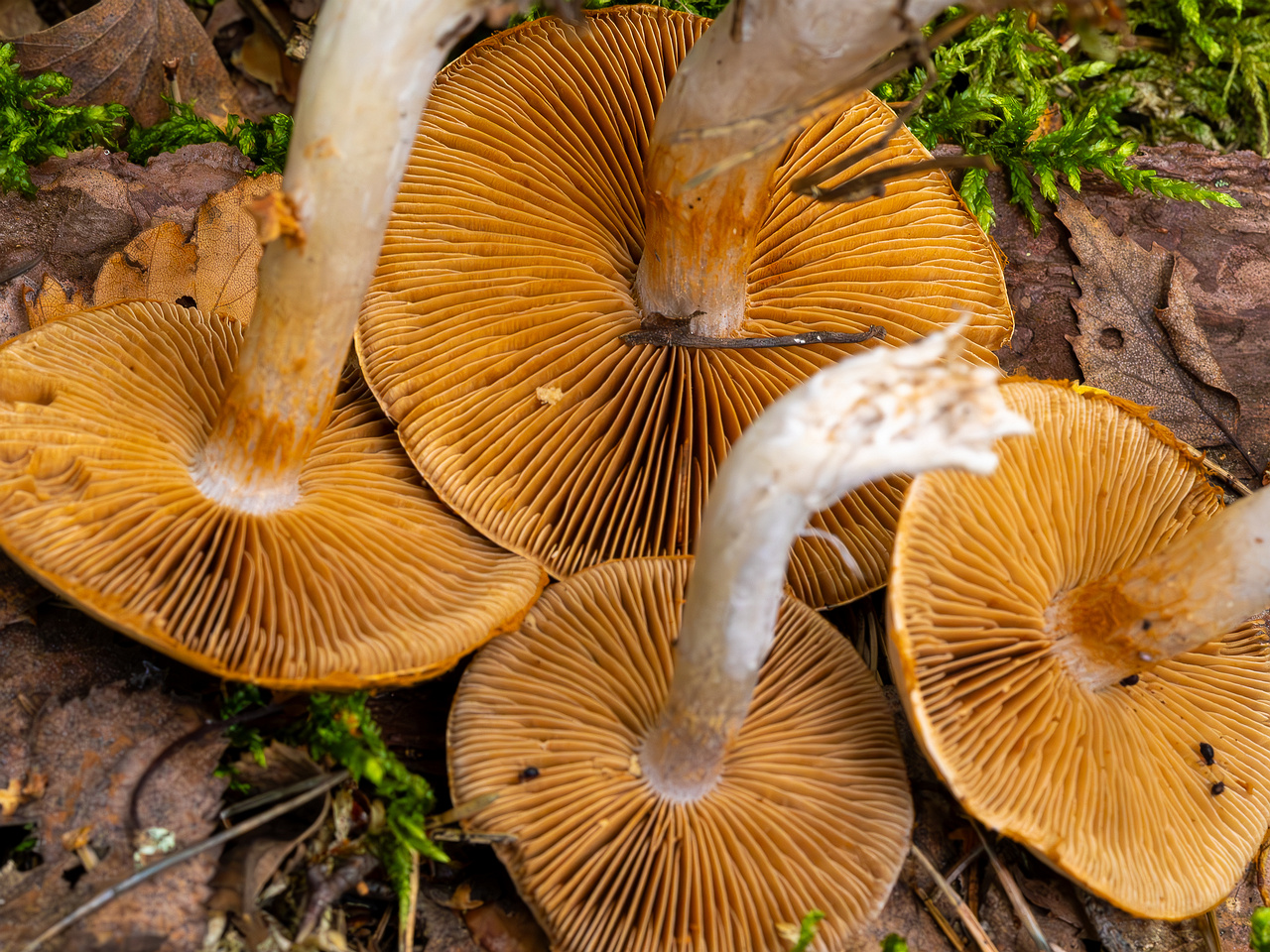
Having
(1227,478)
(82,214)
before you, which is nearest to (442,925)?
(82,214)

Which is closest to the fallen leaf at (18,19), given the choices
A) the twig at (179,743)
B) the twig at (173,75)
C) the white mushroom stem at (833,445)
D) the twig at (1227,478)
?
the twig at (173,75)

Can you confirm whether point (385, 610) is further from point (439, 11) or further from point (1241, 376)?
point (1241, 376)

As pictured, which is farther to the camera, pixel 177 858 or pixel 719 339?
pixel 719 339

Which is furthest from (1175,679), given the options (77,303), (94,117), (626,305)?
(94,117)

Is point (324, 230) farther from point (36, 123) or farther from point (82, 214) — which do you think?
point (36, 123)

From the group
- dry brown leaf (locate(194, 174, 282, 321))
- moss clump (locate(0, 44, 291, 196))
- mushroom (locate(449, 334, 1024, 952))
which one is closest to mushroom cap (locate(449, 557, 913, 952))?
mushroom (locate(449, 334, 1024, 952))
